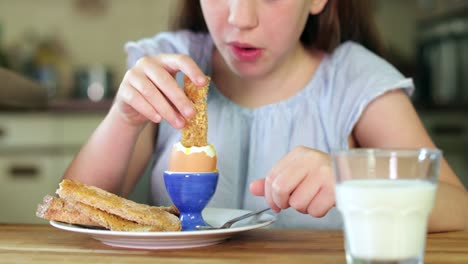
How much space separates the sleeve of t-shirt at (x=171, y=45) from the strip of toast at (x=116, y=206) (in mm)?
658

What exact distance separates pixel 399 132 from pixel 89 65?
314cm

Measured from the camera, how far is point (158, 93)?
102 cm

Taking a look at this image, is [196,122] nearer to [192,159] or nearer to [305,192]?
[192,159]

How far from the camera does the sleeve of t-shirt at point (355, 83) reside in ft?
4.66

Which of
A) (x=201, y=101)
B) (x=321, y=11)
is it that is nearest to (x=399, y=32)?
(x=321, y=11)

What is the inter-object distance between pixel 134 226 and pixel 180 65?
0.84 feet

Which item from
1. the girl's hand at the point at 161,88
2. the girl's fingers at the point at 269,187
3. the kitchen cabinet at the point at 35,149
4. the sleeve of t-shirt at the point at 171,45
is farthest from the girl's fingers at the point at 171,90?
the kitchen cabinet at the point at 35,149

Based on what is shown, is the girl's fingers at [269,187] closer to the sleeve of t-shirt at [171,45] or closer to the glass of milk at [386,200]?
the glass of milk at [386,200]

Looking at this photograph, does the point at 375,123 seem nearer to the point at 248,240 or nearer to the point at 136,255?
the point at 248,240

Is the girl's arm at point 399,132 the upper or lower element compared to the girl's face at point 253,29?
lower

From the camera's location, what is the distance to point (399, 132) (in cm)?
135

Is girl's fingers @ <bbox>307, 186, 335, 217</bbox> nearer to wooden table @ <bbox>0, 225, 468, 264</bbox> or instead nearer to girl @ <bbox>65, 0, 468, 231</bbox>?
wooden table @ <bbox>0, 225, 468, 264</bbox>

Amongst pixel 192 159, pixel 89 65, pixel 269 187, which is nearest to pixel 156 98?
pixel 192 159

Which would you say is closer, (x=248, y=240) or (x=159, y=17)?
(x=248, y=240)
